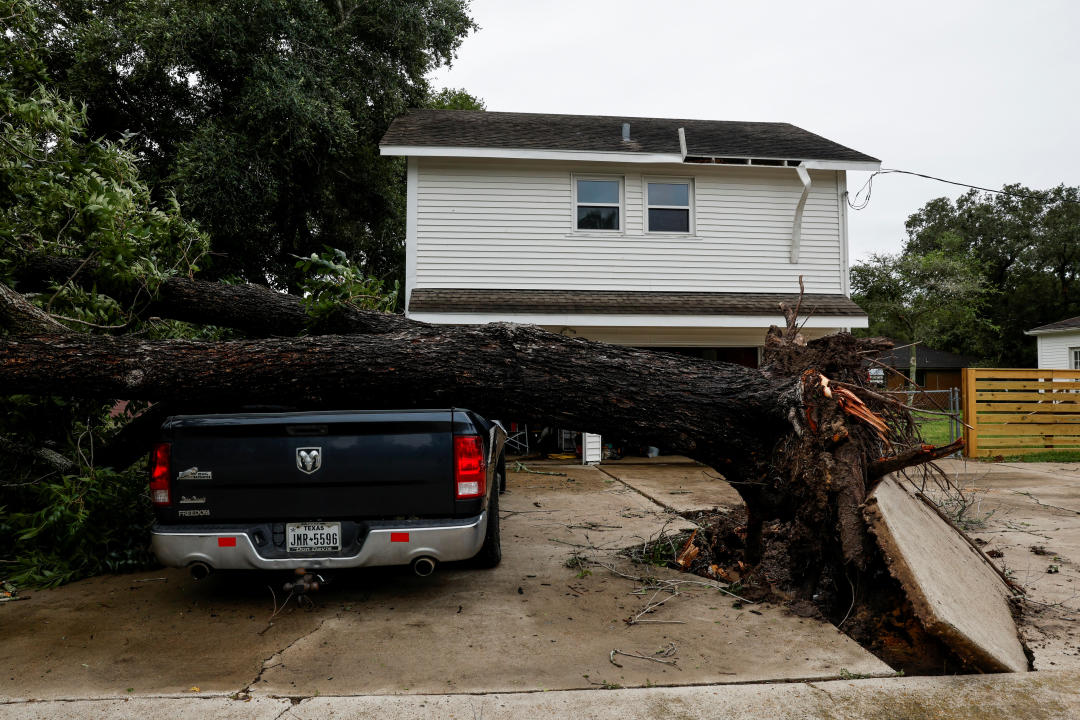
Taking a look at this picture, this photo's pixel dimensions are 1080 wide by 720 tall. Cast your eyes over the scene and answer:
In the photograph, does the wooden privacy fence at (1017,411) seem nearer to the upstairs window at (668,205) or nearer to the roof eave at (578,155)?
the roof eave at (578,155)

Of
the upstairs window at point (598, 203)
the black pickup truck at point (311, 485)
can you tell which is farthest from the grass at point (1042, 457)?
the black pickup truck at point (311, 485)

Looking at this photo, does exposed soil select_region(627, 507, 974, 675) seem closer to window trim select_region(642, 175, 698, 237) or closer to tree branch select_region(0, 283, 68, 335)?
tree branch select_region(0, 283, 68, 335)

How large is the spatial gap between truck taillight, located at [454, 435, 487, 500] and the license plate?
71cm

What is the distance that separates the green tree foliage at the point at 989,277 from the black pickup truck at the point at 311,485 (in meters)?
36.5

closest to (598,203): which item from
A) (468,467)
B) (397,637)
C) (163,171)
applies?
(468,467)

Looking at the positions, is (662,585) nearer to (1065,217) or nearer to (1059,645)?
(1059,645)

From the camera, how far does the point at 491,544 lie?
4832 mm

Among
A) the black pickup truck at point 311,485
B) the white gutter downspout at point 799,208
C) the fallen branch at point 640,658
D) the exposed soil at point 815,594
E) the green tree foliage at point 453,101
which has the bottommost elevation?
the fallen branch at point 640,658

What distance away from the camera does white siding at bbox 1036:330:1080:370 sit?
76.1 feet

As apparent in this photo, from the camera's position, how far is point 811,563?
13.8 ft

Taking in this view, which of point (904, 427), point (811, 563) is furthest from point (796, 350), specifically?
point (811, 563)

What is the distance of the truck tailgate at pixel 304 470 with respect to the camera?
149 inches

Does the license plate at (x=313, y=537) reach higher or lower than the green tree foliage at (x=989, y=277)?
lower

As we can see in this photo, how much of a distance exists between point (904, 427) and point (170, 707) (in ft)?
14.7
